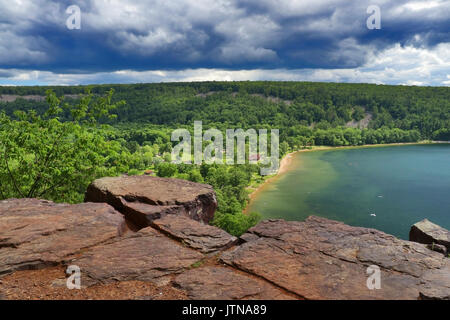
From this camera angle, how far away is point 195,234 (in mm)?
7426

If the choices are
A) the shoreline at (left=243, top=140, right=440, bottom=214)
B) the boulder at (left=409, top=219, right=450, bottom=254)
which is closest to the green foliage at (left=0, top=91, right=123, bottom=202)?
the boulder at (left=409, top=219, right=450, bottom=254)

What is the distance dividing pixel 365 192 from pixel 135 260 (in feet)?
239

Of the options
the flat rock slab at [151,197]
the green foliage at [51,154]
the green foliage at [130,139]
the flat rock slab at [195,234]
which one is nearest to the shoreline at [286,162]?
the green foliage at [130,139]

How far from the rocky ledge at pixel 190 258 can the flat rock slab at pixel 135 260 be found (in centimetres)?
2

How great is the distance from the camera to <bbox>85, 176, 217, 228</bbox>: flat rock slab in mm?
8516

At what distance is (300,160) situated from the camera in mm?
114500

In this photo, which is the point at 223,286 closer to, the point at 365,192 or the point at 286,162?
the point at 365,192

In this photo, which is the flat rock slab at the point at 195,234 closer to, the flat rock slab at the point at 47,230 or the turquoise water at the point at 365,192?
the flat rock slab at the point at 47,230

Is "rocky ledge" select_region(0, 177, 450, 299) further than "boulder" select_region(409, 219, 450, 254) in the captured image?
No

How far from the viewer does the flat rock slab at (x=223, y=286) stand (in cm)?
534

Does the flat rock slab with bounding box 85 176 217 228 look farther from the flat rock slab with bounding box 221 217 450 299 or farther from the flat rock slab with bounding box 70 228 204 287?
the flat rock slab with bounding box 221 217 450 299

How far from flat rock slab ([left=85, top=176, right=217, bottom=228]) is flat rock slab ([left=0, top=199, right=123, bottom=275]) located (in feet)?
1.94

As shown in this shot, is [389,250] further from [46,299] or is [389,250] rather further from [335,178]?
[335,178]

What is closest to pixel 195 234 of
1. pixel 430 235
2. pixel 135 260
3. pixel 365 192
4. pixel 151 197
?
pixel 135 260
